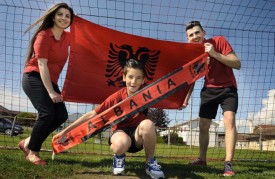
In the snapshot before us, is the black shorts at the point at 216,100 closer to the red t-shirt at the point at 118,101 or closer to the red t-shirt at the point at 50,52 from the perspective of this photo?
the red t-shirt at the point at 118,101

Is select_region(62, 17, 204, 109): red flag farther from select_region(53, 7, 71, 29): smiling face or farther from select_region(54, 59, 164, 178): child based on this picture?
select_region(54, 59, 164, 178): child

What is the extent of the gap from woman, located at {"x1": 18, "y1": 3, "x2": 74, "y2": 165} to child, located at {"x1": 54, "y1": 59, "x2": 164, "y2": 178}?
0.43 m

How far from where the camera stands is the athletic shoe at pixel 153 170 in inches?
127

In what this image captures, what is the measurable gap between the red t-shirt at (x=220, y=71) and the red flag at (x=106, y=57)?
0.44m

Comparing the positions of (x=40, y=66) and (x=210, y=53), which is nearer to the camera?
(x=40, y=66)

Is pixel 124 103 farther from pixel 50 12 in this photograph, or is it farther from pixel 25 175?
pixel 50 12

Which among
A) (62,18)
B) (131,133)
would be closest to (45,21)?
(62,18)

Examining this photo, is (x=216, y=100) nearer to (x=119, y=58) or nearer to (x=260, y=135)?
(x=119, y=58)

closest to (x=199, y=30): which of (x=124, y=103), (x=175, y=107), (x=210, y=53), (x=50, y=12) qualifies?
(x=210, y=53)

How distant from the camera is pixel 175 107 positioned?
213 inches

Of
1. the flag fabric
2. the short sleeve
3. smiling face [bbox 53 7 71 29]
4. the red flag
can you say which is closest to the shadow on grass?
the flag fabric

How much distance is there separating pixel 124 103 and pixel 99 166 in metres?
0.98

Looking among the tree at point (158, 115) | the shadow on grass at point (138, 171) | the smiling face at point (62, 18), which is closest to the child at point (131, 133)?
the shadow on grass at point (138, 171)

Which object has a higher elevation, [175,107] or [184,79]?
[184,79]
